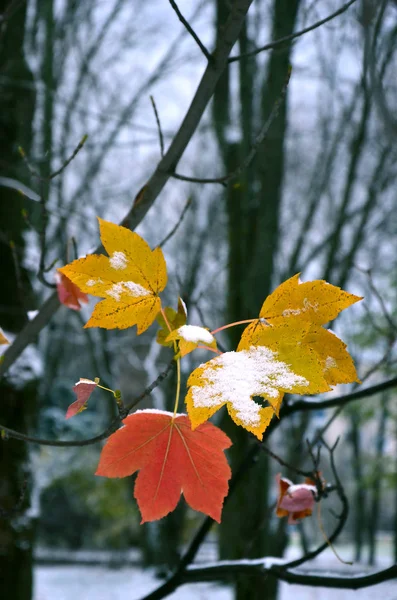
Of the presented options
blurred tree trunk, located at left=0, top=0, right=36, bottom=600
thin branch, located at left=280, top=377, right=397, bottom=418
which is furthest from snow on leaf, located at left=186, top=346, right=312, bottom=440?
blurred tree trunk, located at left=0, top=0, right=36, bottom=600

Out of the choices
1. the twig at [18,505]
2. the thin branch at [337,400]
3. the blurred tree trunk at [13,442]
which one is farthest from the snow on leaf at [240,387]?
the blurred tree trunk at [13,442]

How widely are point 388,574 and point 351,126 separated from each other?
3900 mm

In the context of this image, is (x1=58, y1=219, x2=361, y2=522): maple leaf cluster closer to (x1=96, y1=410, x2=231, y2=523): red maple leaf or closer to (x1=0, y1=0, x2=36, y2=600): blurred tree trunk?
(x1=96, y1=410, x2=231, y2=523): red maple leaf

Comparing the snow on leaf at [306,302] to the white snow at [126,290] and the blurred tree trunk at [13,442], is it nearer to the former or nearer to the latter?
the white snow at [126,290]

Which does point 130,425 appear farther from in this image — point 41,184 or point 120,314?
point 41,184

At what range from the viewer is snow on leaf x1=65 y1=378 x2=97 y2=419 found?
34 centimetres

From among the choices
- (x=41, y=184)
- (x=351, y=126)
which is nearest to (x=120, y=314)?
(x=41, y=184)

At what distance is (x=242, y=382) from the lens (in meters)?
0.30

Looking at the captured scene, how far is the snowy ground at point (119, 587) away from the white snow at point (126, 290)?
17.1 ft

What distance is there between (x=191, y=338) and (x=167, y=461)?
4.6 inches

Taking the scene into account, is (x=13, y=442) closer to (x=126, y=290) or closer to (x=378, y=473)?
→ (x=126, y=290)

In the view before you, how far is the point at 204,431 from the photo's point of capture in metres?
0.37

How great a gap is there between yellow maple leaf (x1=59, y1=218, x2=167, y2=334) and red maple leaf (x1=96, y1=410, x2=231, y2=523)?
7cm

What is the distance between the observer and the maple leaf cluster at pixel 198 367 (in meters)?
0.30
